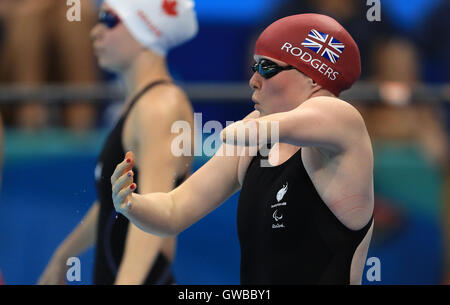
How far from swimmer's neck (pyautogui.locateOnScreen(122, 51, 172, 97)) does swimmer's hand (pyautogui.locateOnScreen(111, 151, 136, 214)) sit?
158 centimetres

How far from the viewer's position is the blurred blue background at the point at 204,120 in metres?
4.85

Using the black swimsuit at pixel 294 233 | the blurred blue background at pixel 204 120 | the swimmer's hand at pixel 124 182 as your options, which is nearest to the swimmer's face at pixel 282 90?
the black swimsuit at pixel 294 233

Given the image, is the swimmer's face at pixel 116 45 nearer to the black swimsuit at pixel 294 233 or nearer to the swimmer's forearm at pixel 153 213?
the swimmer's forearm at pixel 153 213

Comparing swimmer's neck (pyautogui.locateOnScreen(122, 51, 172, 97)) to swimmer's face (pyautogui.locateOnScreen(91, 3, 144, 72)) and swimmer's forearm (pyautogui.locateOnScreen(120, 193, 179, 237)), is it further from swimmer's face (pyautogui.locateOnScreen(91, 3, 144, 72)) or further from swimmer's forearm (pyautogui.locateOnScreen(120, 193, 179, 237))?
swimmer's forearm (pyautogui.locateOnScreen(120, 193, 179, 237))

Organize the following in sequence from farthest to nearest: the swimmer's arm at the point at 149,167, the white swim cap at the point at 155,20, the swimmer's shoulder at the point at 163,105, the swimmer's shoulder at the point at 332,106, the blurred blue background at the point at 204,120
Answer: the blurred blue background at the point at 204,120, the white swim cap at the point at 155,20, the swimmer's shoulder at the point at 163,105, the swimmer's arm at the point at 149,167, the swimmer's shoulder at the point at 332,106

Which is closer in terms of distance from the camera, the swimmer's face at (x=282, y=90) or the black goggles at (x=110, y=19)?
the swimmer's face at (x=282, y=90)

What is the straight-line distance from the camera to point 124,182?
2.80 metres

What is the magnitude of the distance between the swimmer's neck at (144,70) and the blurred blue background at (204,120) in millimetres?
486

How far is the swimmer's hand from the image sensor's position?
9.11 feet

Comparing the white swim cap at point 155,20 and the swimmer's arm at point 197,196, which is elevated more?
the white swim cap at point 155,20

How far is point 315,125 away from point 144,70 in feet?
6.33

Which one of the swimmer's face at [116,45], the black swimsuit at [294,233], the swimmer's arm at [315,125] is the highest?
the swimmer's face at [116,45]

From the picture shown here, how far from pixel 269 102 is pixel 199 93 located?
3.46 meters
